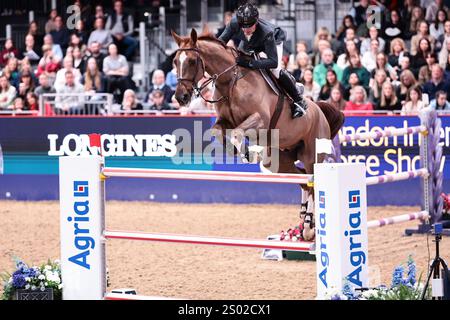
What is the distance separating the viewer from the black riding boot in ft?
34.9

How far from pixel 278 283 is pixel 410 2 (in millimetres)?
10029

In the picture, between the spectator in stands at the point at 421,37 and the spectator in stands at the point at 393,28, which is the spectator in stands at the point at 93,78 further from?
the spectator in stands at the point at 421,37

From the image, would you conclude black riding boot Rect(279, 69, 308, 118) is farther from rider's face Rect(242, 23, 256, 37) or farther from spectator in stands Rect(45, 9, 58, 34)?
spectator in stands Rect(45, 9, 58, 34)

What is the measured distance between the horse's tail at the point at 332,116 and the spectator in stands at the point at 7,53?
10.2 meters

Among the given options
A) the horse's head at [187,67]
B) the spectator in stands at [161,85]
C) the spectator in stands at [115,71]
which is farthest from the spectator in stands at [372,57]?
the horse's head at [187,67]

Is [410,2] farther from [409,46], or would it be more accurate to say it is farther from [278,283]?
[278,283]

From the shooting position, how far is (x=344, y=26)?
18125 millimetres

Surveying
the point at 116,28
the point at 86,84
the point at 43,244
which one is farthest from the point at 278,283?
the point at 116,28

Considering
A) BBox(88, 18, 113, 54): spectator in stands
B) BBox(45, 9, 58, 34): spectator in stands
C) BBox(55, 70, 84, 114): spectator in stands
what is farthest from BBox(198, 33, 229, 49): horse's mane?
BBox(45, 9, 58, 34): spectator in stands

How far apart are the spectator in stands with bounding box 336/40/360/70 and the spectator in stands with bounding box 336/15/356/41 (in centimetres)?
85

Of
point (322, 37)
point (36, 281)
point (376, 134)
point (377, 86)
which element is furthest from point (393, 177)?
point (322, 37)

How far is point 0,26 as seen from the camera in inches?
892

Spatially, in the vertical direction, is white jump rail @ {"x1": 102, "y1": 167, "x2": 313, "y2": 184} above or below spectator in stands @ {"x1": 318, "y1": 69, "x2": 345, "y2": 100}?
above

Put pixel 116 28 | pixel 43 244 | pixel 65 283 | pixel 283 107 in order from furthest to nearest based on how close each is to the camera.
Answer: pixel 116 28
pixel 43 244
pixel 283 107
pixel 65 283
